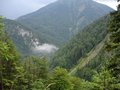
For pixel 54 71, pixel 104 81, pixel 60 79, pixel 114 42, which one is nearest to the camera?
pixel 114 42

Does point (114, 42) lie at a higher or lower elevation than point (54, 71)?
lower

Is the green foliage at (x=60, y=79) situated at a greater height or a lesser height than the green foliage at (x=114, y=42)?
greater

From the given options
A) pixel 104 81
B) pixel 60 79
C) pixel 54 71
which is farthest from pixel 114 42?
pixel 54 71

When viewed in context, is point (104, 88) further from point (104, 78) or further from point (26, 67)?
point (26, 67)

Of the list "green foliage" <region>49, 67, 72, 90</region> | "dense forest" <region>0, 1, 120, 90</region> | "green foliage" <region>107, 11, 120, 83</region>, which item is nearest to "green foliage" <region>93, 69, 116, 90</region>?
"dense forest" <region>0, 1, 120, 90</region>

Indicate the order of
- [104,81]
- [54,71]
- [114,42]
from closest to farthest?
[114,42]
[104,81]
[54,71]

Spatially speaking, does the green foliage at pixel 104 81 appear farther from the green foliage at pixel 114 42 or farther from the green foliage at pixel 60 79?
the green foliage at pixel 60 79

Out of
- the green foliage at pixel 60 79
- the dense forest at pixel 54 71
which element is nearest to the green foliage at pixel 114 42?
the dense forest at pixel 54 71

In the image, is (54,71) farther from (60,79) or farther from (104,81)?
(104,81)

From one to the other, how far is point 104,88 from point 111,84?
2.60ft

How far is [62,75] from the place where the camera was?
187 feet

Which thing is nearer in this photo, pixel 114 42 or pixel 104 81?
pixel 114 42

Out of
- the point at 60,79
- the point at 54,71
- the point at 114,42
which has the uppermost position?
the point at 54,71

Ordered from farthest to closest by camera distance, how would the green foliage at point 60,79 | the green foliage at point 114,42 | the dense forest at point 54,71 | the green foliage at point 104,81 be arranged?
the green foliage at point 60,79, the green foliage at point 104,81, the dense forest at point 54,71, the green foliage at point 114,42
